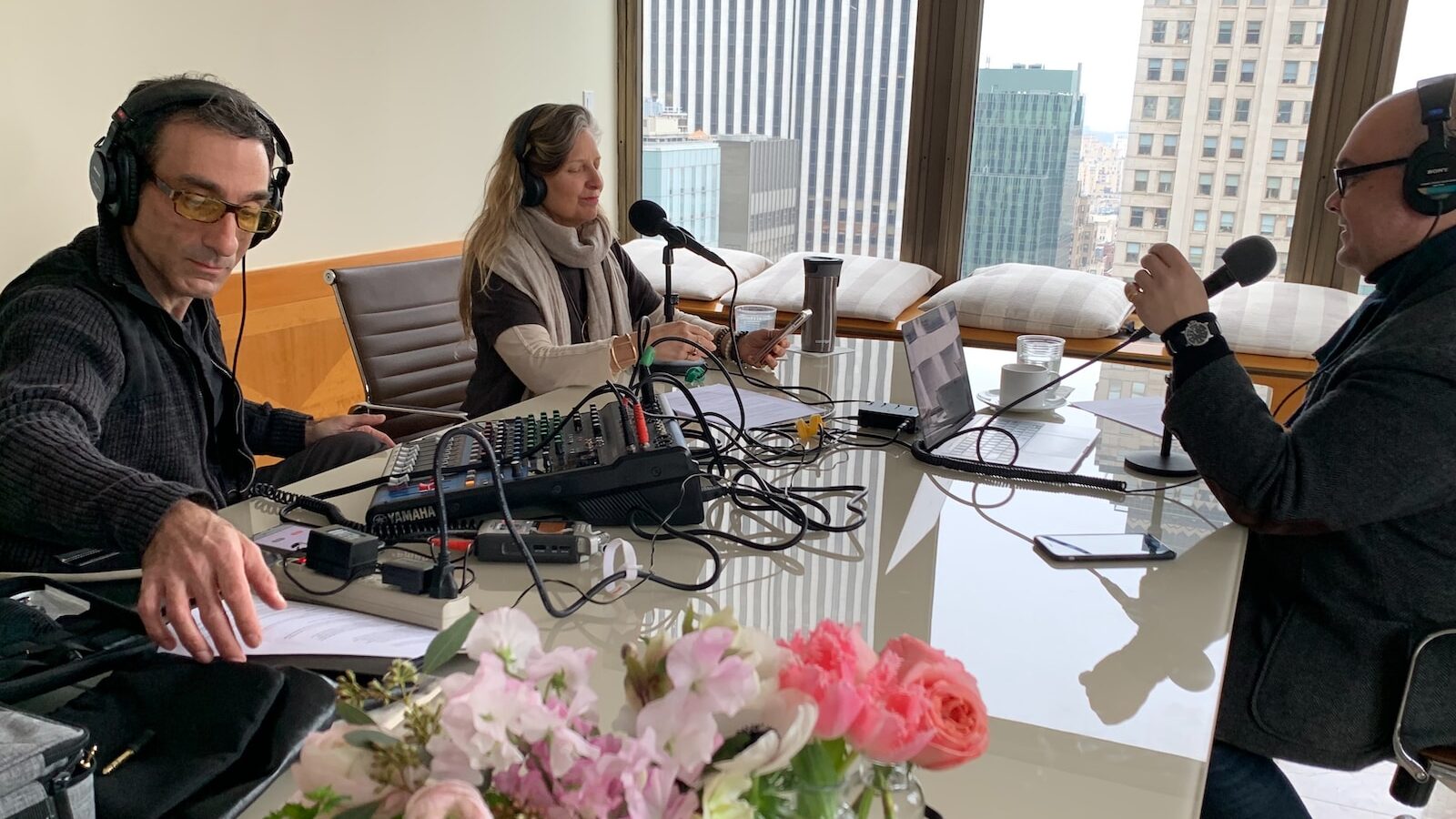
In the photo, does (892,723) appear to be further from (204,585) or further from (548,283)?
(548,283)

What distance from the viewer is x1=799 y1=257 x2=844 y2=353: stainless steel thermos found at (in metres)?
2.13

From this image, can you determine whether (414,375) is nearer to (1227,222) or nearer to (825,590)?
(825,590)

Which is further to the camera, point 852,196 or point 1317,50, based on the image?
point 852,196

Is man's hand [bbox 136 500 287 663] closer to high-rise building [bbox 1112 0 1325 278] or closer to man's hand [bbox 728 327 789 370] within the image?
man's hand [bbox 728 327 789 370]

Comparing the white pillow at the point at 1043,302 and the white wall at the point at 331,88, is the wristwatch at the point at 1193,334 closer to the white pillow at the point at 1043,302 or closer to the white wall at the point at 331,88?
the white pillow at the point at 1043,302

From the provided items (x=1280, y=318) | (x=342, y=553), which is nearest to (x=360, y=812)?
(x=342, y=553)

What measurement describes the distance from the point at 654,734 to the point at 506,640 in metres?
0.07

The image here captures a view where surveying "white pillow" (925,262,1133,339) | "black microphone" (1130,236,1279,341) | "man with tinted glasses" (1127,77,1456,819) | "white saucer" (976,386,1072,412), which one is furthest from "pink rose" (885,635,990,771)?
"white pillow" (925,262,1133,339)

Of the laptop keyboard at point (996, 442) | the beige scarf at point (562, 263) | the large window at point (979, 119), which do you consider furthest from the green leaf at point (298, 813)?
the large window at point (979, 119)

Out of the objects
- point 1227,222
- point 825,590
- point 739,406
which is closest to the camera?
point 825,590

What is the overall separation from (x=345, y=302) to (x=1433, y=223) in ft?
6.04

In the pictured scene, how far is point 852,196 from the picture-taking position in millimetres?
3834

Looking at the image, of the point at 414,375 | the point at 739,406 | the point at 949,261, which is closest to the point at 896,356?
the point at 739,406

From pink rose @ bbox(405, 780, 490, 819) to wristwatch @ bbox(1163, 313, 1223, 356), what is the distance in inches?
46.3
